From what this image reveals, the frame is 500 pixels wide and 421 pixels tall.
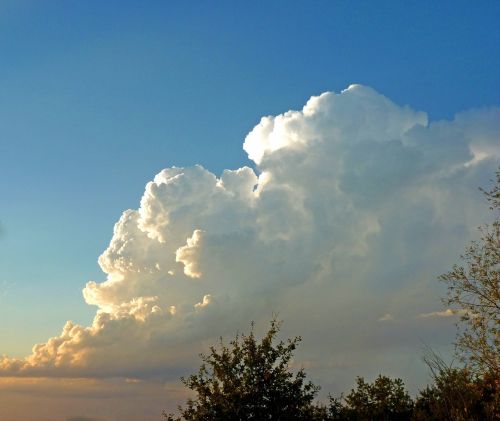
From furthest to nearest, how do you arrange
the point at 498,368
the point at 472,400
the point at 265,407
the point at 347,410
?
1. the point at 347,410
2. the point at 472,400
3. the point at 265,407
4. the point at 498,368

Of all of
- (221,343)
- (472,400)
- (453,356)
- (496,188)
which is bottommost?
(472,400)

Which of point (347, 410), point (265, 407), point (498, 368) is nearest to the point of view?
point (498, 368)

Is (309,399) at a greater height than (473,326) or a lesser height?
lesser

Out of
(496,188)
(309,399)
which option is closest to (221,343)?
(309,399)

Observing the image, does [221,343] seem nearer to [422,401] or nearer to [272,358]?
[272,358]

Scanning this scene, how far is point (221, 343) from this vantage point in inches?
1778

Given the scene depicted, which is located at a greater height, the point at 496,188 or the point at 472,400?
the point at 496,188

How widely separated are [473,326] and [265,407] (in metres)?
14.8

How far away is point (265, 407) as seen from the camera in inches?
1644

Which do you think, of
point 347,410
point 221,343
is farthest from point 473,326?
point 347,410

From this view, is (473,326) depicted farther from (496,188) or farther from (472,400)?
(472,400)

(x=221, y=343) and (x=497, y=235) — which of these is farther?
(x=221, y=343)

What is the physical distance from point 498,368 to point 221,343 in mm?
19059

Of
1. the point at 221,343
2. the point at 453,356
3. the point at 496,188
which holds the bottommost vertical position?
the point at 453,356
